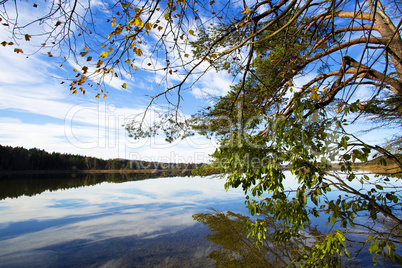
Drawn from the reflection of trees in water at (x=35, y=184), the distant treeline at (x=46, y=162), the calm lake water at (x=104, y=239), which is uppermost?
the distant treeline at (x=46, y=162)

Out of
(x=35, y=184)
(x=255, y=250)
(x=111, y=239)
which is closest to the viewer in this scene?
(x=255, y=250)

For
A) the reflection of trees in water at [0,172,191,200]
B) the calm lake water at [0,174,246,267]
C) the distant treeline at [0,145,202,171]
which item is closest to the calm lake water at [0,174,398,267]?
the calm lake water at [0,174,246,267]

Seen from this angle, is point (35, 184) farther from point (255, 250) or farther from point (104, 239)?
point (255, 250)

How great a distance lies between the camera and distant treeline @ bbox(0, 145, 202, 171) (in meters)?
56.6

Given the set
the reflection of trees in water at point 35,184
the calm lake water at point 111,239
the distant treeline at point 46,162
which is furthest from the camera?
the distant treeline at point 46,162

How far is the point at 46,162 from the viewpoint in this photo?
65562 mm

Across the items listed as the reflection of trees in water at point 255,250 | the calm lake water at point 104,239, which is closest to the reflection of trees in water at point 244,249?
the reflection of trees in water at point 255,250

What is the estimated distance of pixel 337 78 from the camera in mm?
4125

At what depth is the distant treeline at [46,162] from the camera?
56562 millimetres

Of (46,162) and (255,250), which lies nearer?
(255,250)

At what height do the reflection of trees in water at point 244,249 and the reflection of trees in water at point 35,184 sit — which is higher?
the reflection of trees in water at point 35,184

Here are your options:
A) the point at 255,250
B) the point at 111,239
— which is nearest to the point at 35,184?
the point at 111,239

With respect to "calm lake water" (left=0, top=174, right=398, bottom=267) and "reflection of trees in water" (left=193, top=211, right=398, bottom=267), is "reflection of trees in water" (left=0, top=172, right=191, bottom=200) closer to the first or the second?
"calm lake water" (left=0, top=174, right=398, bottom=267)

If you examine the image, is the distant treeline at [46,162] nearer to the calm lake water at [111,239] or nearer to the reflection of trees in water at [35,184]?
the reflection of trees in water at [35,184]
